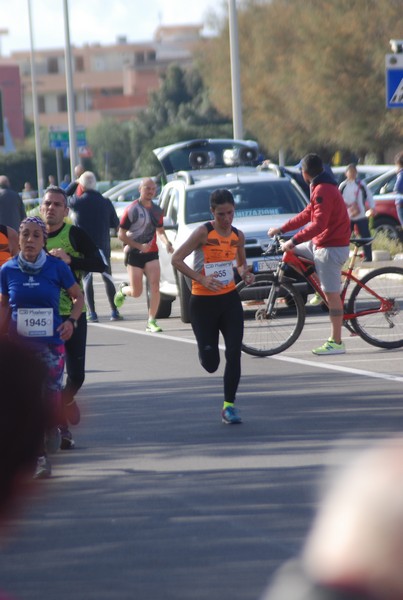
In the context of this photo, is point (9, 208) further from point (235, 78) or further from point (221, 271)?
point (235, 78)

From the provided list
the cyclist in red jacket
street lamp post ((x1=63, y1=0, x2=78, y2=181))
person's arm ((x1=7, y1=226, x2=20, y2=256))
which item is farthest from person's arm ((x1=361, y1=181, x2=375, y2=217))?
street lamp post ((x1=63, y1=0, x2=78, y2=181))

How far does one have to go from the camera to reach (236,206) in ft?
58.2

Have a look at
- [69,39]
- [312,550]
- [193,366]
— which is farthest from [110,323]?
[69,39]

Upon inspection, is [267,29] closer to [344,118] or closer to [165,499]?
[344,118]

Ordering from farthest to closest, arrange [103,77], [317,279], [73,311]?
[103,77], [317,279], [73,311]

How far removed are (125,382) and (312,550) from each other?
35.5ft

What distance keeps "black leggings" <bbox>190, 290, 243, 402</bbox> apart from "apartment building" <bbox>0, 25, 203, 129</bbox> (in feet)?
402

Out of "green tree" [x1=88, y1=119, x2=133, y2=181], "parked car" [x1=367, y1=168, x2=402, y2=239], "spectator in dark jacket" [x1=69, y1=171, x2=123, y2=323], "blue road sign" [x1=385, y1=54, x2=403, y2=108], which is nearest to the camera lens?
"blue road sign" [x1=385, y1=54, x2=403, y2=108]

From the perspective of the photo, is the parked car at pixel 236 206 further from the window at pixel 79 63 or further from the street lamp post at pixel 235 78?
the window at pixel 79 63

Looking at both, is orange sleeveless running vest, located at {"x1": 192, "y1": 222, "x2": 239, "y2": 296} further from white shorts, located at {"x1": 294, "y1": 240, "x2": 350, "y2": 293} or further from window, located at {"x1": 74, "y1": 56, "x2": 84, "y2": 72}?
window, located at {"x1": 74, "y1": 56, "x2": 84, "y2": 72}

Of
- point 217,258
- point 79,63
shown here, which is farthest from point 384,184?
point 79,63

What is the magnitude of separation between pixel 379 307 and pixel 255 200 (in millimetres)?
5072

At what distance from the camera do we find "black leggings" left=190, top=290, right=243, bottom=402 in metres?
9.23

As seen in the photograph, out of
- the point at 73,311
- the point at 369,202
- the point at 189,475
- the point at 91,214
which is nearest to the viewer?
the point at 189,475
